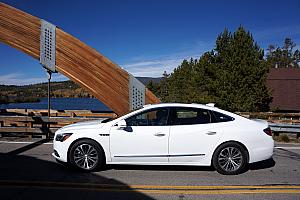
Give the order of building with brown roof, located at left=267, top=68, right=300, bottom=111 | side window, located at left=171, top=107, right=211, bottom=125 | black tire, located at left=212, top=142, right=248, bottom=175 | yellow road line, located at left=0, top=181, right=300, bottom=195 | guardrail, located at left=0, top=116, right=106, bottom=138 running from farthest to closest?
building with brown roof, located at left=267, top=68, right=300, bottom=111, guardrail, located at left=0, top=116, right=106, bottom=138, side window, located at left=171, top=107, right=211, bottom=125, black tire, located at left=212, top=142, right=248, bottom=175, yellow road line, located at left=0, top=181, right=300, bottom=195

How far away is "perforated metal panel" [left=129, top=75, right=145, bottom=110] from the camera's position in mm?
10883

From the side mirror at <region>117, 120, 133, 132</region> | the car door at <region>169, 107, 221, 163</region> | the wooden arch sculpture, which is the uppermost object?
the wooden arch sculpture

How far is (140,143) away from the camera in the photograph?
6.20 meters

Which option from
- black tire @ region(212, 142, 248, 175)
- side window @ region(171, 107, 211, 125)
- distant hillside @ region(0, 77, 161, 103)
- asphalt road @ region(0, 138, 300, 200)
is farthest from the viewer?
distant hillside @ region(0, 77, 161, 103)

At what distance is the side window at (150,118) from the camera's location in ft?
20.9

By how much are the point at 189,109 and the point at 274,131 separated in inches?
238

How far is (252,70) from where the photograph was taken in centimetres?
2450

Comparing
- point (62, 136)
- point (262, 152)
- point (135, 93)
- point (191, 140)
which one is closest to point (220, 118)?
point (191, 140)

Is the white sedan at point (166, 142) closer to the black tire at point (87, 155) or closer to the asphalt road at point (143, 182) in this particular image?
the black tire at point (87, 155)

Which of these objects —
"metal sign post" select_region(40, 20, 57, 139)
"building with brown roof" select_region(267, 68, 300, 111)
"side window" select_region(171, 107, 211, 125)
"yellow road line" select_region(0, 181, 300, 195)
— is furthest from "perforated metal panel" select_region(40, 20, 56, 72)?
"building with brown roof" select_region(267, 68, 300, 111)

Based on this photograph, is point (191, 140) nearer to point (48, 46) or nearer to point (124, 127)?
point (124, 127)

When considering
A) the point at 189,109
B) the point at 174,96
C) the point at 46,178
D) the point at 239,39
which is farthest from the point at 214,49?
the point at 46,178

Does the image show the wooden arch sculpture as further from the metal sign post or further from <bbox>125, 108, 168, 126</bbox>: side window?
<bbox>125, 108, 168, 126</bbox>: side window

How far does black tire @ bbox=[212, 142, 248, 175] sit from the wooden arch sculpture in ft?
16.6
